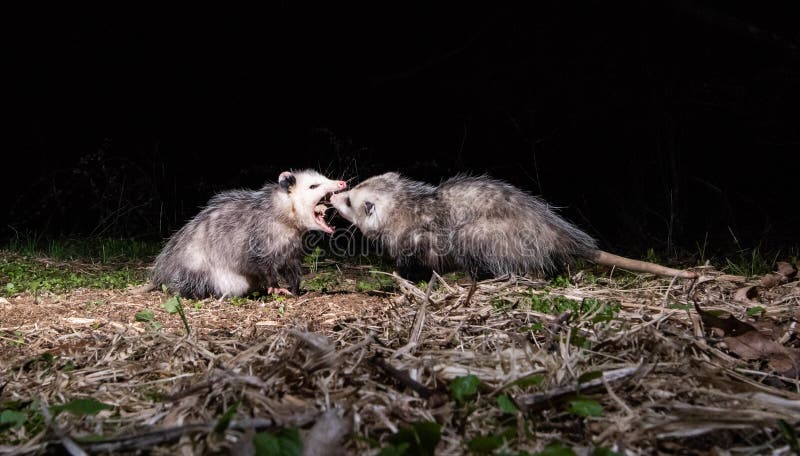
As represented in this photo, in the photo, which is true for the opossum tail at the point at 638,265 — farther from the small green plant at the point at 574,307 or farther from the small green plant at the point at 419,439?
the small green plant at the point at 419,439

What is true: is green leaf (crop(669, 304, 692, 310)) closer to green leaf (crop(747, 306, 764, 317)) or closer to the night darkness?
green leaf (crop(747, 306, 764, 317))

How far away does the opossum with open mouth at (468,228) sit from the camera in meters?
3.11

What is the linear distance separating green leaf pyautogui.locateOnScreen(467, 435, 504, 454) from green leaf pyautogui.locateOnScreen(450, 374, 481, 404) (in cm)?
17

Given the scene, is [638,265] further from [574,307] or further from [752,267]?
[574,307]

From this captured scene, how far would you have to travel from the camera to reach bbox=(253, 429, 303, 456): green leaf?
101 cm

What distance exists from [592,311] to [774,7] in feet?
13.2

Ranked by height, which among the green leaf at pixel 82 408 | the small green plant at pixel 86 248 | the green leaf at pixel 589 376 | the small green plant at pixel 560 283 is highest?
the green leaf at pixel 589 376

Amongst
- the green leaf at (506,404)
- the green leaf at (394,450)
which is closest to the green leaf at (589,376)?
the green leaf at (506,404)

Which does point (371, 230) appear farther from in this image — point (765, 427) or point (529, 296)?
point (765, 427)

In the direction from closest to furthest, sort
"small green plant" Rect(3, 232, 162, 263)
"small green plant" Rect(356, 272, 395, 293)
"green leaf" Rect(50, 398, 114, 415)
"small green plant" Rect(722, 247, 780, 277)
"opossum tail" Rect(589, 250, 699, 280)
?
"green leaf" Rect(50, 398, 114, 415) → "opossum tail" Rect(589, 250, 699, 280) → "small green plant" Rect(722, 247, 780, 277) → "small green plant" Rect(356, 272, 395, 293) → "small green plant" Rect(3, 232, 162, 263)

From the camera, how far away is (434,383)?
134cm

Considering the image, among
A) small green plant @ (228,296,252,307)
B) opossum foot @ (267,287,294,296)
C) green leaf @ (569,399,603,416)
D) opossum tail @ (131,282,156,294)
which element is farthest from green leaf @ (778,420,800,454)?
opossum tail @ (131,282,156,294)

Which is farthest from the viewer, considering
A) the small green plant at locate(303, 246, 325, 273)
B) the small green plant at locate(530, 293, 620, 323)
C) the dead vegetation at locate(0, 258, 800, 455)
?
the small green plant at locate(303, 246, 325, 273)

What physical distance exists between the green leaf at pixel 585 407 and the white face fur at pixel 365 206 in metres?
2.35
